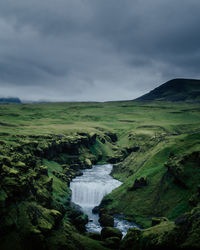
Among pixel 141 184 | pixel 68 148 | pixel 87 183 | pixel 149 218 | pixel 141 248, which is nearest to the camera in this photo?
pixel 141 248

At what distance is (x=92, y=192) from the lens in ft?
225

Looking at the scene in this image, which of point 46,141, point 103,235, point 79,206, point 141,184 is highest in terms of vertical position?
point 46,141

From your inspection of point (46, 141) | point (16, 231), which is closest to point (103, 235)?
point (16, 231)

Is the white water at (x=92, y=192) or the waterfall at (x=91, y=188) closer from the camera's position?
the white water at (x=92, y=192)

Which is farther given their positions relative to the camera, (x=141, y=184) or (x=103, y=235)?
(x=141, y=184)

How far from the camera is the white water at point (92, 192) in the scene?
159 feet

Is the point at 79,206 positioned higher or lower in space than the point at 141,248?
lower

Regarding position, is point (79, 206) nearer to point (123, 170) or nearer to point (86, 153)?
point (123, 170)

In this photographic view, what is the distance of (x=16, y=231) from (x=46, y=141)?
69257 millimetres

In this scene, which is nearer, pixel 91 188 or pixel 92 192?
pixel 92 192

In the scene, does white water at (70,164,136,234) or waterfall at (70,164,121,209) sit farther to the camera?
waterfall at (70,164,121,209)

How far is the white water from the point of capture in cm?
4846

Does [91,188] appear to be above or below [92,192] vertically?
above

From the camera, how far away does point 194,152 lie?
50.6 meters
